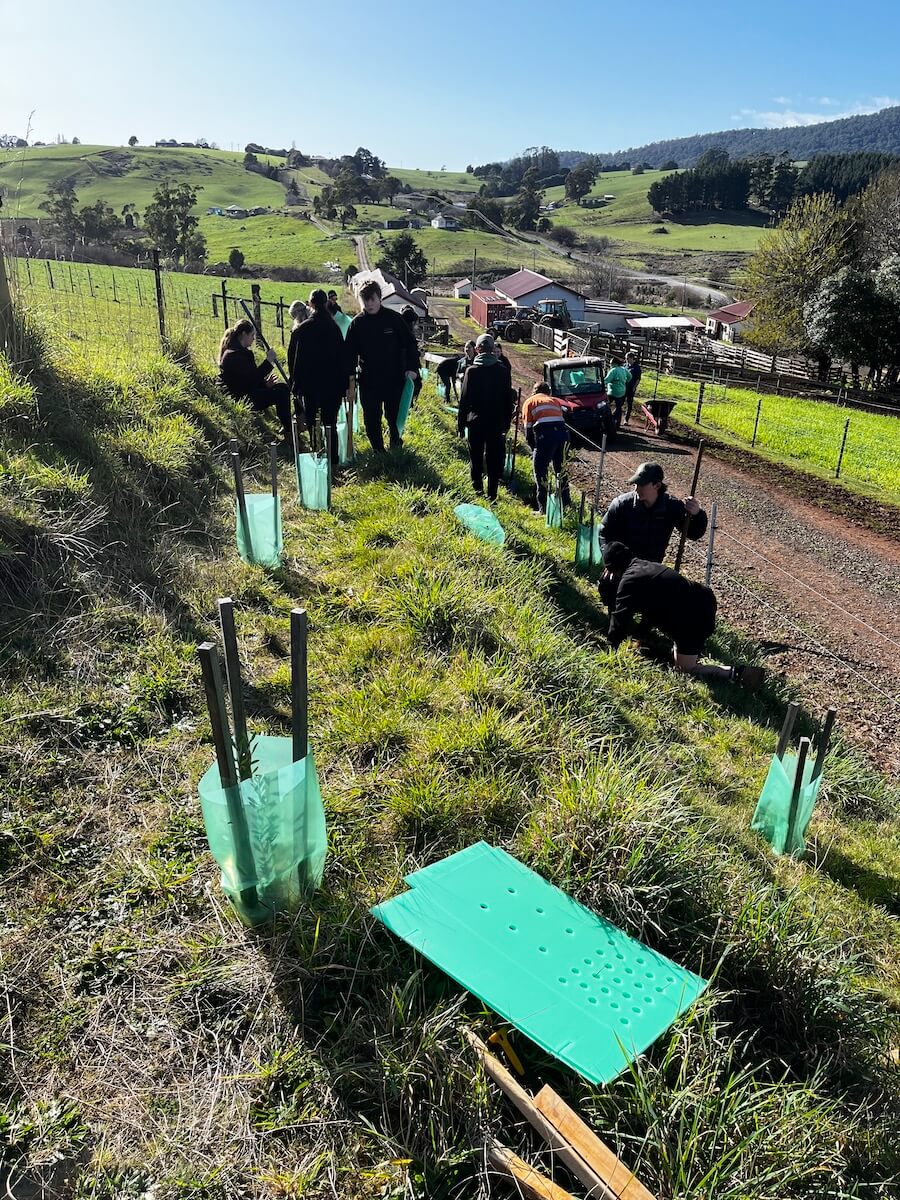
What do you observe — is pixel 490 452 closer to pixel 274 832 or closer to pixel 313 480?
pixel 313 480

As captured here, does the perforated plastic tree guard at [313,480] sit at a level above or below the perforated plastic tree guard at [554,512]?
above

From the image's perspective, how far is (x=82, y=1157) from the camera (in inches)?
74.1

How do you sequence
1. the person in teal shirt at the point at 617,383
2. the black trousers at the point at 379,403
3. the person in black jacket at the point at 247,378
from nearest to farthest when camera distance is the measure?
the black trousers at the point at 379,403, the person in black jacket at the point at 247,378, the person in teal shirt at the point at 617,383

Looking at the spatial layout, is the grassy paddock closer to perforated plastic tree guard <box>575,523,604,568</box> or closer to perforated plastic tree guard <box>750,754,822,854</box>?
perforated plastic tree guard <box>750,754,822,854</box>

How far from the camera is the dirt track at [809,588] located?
20.8 ft

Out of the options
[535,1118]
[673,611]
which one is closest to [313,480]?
[673,611]

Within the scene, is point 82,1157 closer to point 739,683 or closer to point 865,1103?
point 865,1103

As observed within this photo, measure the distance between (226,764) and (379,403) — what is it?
6.54 m

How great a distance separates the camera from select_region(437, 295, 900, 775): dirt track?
6340mm

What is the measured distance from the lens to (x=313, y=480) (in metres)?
6.91

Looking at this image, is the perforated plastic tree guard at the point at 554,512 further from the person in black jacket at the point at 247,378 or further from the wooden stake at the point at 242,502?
the wooden stake at the point at 242,502

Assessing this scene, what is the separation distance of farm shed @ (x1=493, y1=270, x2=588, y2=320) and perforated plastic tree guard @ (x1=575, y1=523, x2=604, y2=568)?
48916mm

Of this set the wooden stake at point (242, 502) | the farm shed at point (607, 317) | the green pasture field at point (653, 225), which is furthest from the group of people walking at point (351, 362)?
the green pasture field at point (653, 225)

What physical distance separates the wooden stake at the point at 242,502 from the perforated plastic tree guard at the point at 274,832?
294 cm
